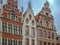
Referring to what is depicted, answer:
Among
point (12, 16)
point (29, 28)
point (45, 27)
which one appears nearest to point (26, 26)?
point (29, 28)

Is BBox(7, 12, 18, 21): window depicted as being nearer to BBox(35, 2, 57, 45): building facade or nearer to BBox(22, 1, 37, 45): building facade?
BBox(22, 1, 37, 45): building facade

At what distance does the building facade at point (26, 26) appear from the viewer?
32656 millimetres

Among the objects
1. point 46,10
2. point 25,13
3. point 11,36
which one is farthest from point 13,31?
point 46,10

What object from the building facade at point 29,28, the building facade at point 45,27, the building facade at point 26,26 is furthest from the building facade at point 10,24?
the building facade at point 45,27

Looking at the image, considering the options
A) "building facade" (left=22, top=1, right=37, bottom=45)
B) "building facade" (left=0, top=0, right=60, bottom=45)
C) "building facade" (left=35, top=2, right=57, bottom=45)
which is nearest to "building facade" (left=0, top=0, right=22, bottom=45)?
"building facade" (left=0, top=0, right=60, bottom=45)

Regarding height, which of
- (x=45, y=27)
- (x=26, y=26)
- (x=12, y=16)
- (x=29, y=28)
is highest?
(x=12, y=16)

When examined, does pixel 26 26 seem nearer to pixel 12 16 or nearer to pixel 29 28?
pixel 29 28

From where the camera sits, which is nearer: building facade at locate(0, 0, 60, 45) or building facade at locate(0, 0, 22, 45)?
building facade at locate(0, 0, 22, 45)

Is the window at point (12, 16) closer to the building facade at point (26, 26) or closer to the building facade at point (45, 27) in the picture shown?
the building facade at point (26, 26)

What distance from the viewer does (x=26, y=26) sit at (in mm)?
36188

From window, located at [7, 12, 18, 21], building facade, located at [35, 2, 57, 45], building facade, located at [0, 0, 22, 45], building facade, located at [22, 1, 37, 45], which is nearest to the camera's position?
building facade, located at [0, 0, 22, 45]

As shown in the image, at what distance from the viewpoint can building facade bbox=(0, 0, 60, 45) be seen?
3266 cm

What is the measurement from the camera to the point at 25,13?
36219 millimetres

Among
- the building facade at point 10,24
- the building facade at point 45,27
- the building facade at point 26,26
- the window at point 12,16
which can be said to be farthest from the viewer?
the building facade at point 45,27
